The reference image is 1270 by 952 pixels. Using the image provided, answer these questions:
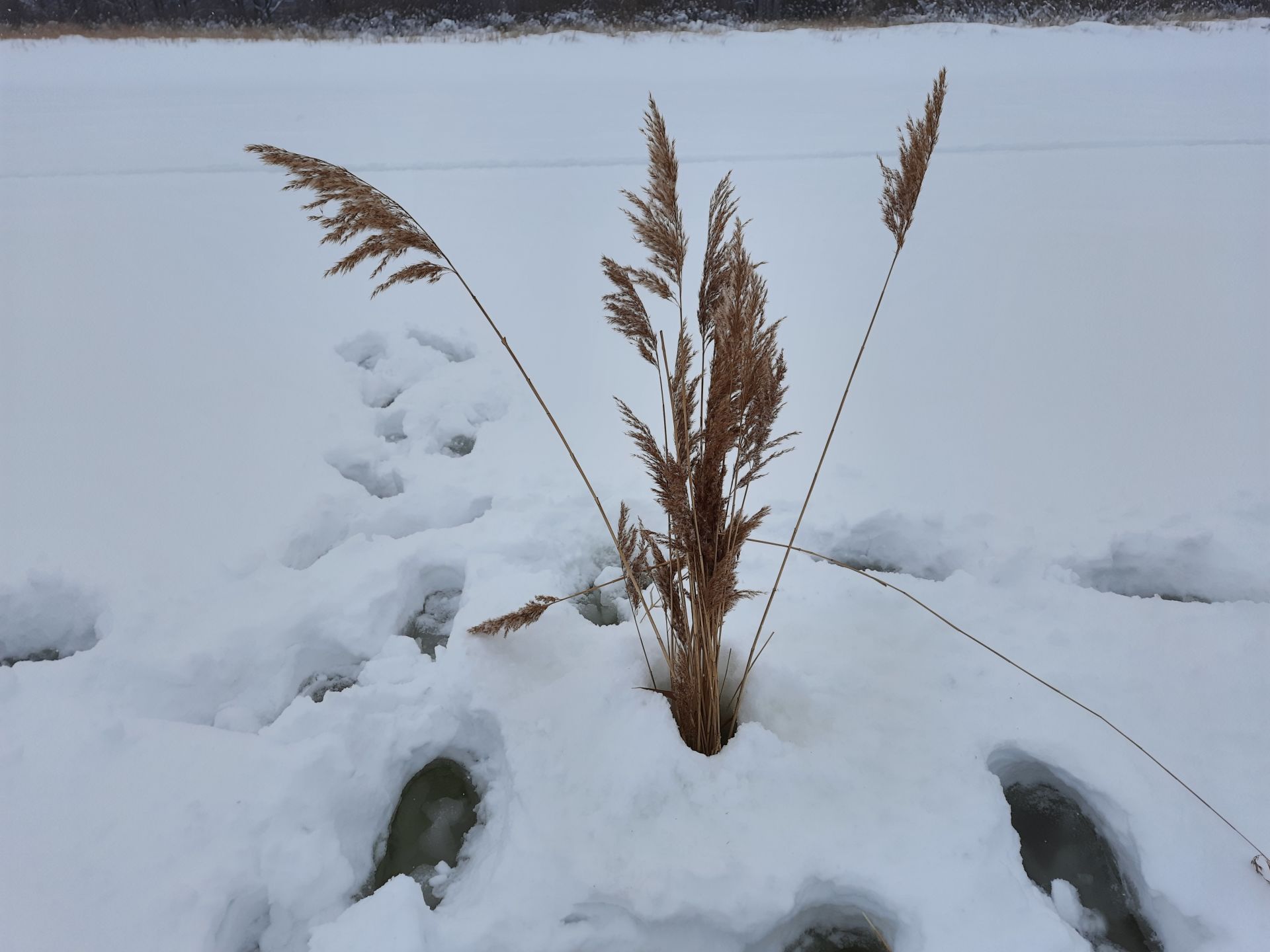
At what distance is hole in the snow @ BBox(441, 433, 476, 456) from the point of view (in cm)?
249

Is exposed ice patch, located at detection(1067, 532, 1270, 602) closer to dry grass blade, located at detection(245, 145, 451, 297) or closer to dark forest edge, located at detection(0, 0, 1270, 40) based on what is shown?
dry grass blade, located at detection(245, 145, 451, 297)

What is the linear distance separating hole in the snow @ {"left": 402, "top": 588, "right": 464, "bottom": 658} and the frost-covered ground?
2cm

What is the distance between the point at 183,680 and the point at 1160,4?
46.4ft

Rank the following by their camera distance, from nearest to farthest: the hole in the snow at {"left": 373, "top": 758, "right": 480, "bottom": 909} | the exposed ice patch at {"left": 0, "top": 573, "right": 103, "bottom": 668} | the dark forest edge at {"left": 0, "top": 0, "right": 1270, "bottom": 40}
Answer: the hole in the snow at {"left": 373, "top": 758, "right": 480, "bottom": 909}
the exposed ice patch at {"left": 0, "top": 573, "right": 103, "bottom": 668}
the dark forest edge at {"left": 0, "top": 0, "right": 1270, "bottom": 40}

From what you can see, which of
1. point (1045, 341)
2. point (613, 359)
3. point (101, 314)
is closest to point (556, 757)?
point (613, 359)

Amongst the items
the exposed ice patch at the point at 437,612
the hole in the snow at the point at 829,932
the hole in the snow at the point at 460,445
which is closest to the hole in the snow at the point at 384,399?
the hole in the snow at the point at 460,445

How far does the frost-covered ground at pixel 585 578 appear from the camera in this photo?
1.28 meters

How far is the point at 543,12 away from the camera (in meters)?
10.2

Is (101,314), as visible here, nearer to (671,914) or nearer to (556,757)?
(556,757)

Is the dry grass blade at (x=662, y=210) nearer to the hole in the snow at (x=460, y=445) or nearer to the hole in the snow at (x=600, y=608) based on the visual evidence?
the hole in the snow at (x=600, y=608)

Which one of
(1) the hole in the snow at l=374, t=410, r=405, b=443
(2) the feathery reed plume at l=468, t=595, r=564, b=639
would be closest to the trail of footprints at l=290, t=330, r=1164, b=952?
(2) the feathery reed plume at l=468, t=595, r=564, b=639

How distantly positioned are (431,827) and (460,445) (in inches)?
54.9

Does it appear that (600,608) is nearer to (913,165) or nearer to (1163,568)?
(913,165)

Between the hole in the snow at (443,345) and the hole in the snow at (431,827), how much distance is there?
1.91 m
